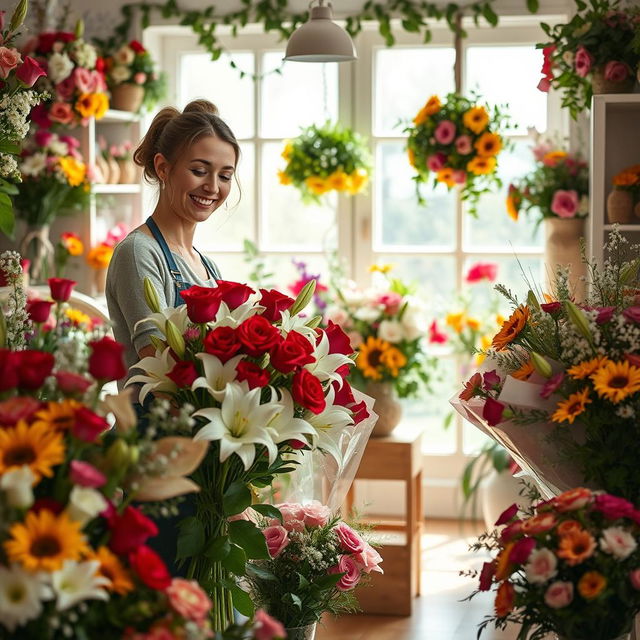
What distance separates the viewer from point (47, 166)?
4.07m

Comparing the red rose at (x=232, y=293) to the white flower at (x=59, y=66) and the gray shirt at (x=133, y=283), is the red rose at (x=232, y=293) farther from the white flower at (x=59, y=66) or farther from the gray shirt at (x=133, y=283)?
the white flower at (x=59, y=66)

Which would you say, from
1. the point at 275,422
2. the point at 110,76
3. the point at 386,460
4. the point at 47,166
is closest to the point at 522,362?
the point at 275,422

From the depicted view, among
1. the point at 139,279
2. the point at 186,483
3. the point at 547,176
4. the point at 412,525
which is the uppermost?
the point at 547,176

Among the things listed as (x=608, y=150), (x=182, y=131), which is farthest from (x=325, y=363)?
(x=608, y=150)

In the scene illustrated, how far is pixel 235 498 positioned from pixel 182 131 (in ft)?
3.05

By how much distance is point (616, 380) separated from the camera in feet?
5.14

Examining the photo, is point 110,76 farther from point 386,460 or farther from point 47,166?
point 386,460

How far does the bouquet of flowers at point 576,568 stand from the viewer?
1343mm

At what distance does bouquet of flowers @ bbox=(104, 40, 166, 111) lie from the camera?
433 cm

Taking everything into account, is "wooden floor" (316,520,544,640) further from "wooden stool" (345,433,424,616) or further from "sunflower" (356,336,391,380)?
"sunflower" (356,336,391,380)

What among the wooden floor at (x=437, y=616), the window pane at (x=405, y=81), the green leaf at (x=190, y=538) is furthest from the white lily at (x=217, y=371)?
the window pane at (x=405, y=81)

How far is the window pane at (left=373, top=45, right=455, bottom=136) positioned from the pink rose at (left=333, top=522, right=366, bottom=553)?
287 cm

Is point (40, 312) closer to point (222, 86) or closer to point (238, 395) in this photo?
point (238, 395)

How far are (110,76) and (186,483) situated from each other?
344 centimetres
